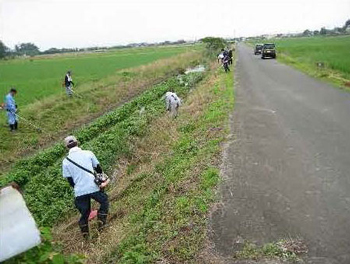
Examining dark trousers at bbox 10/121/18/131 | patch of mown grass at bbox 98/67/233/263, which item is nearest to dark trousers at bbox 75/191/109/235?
patch of mown grass at bbox 98/67/233/263

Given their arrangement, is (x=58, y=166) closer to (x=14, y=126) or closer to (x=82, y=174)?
(x=82, y=174)

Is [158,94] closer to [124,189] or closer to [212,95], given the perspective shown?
[212,95]

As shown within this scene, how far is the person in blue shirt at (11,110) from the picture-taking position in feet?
65.5

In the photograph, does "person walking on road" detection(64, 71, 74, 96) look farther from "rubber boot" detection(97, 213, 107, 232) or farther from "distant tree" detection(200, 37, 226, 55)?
"distant tree" detection(200, 37, 226, 55)

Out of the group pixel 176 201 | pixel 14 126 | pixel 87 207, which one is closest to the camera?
pixel 176 201

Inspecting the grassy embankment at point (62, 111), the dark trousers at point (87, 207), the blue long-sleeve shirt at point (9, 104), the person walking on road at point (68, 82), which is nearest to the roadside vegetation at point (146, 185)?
the dark trousers at point (87, 207)

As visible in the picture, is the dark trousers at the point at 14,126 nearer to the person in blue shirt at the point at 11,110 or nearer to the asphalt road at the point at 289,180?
the person in blue shirt at the point at 11,110

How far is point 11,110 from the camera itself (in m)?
20.3

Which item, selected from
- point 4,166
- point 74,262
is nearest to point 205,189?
point 74,262

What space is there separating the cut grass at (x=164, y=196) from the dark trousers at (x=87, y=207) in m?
0.30

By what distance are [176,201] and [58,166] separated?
24.3ft

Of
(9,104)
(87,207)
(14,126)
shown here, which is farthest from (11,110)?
(87,207)

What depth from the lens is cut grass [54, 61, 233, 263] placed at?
274 inches

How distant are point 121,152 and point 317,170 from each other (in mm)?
7351
